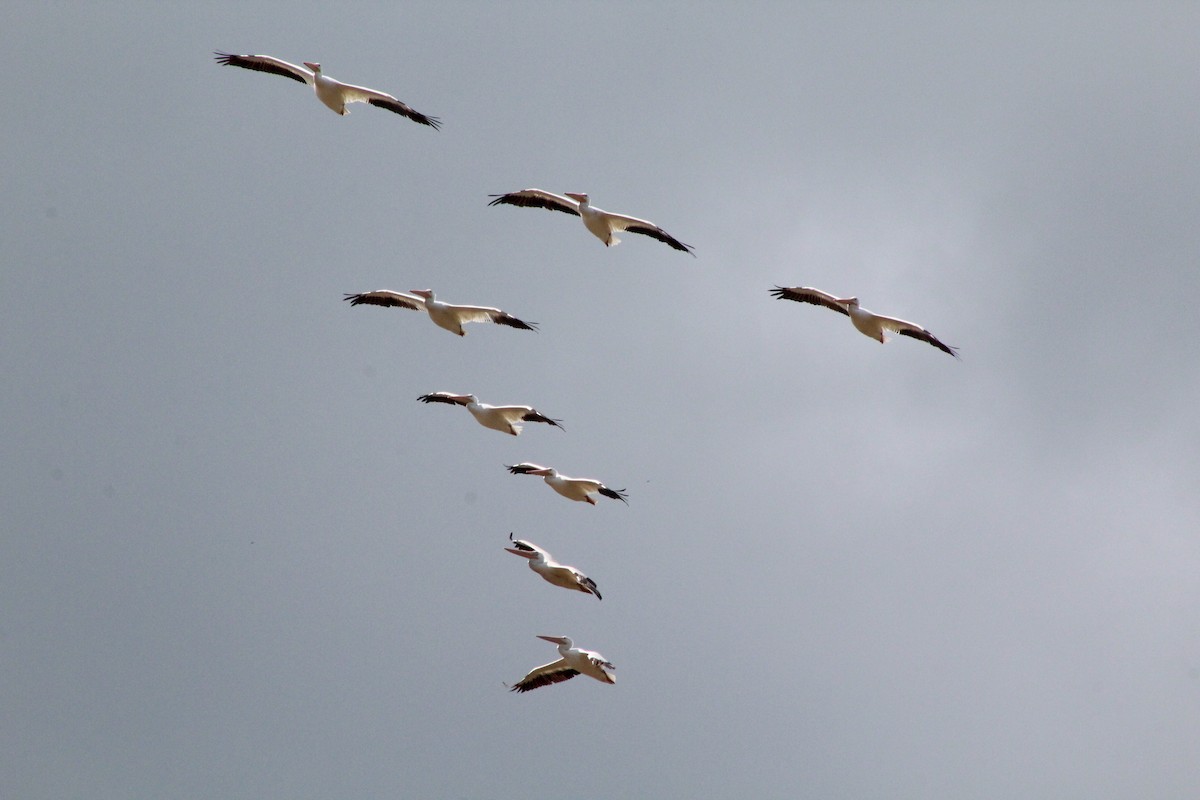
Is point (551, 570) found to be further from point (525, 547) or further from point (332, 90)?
point (332, 90)

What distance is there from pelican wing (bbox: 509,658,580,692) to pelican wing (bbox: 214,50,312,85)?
893cm

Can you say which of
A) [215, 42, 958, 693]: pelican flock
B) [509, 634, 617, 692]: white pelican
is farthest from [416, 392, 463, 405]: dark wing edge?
[509, 634, 617, 692]: white pelican

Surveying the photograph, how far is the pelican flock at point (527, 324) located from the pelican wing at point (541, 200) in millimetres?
15

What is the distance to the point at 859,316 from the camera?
19.2 metres

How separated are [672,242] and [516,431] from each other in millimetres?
3472

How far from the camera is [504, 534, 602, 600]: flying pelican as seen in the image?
18344mm

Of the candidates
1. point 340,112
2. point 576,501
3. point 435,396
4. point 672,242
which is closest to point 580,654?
point 576,501

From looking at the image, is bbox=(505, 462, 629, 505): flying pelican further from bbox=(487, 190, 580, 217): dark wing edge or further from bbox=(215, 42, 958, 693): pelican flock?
bbox=(487, 190, 580, 217): dark wing edge

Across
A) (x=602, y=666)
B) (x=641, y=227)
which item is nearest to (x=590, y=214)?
(x=641, y=227)

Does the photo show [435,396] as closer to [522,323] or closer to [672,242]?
[522,323]

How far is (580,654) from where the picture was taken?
60.5 feet

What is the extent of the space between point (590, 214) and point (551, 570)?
5.11 meters

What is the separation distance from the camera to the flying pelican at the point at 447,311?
758 inches

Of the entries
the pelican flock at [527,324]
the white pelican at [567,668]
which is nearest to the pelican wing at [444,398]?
the pelican flock at [527,324]
